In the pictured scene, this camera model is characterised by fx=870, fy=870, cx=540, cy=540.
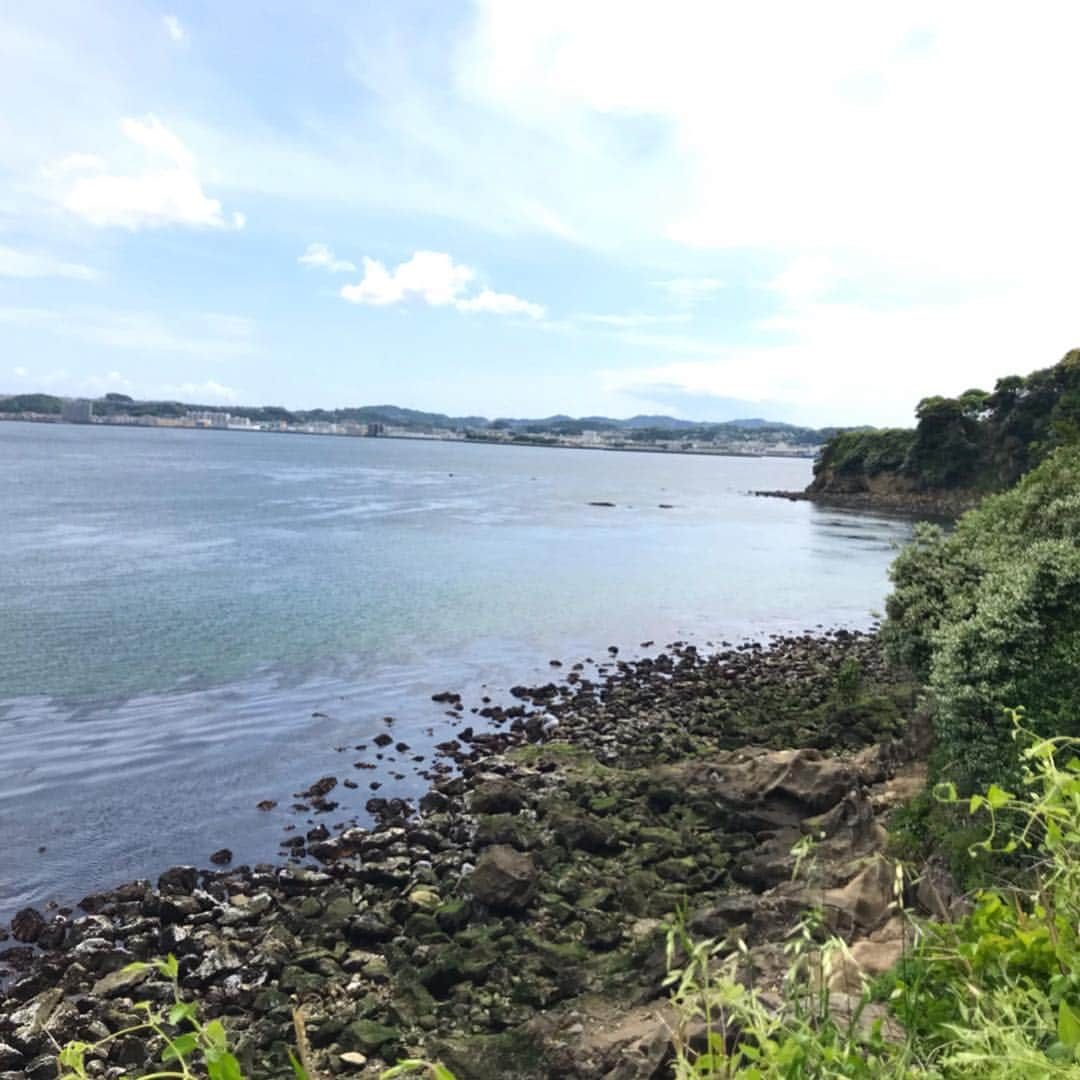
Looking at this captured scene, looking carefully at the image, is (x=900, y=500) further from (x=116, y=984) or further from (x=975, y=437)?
(x=116, y=984)

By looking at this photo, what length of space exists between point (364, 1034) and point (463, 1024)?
100 centimetres

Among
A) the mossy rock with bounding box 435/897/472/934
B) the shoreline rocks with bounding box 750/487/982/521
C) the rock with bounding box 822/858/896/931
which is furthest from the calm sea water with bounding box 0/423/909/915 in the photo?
the shoreline rocks with bounding box 750/487/982/521

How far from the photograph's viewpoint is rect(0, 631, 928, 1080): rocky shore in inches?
343

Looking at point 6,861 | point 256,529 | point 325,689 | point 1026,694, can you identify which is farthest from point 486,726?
point 256,529

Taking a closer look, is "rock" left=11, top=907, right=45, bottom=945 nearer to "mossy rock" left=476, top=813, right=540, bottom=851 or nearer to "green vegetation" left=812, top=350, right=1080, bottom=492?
"mossy rock" left=476, top=813, right=540, bottom=851

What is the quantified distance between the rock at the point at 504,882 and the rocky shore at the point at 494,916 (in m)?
0.02

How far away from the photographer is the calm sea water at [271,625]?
15570 mm

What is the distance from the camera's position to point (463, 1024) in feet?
29.5

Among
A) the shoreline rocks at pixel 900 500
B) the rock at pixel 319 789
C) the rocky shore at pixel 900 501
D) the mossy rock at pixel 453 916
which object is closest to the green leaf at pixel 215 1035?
the mossy rock at pixel 453 916

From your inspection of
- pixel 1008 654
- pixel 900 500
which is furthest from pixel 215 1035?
pixel 900 500

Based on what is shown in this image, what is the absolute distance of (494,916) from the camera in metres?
11.2

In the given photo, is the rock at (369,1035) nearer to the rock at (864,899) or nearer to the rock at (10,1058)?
the rock at (10,1058)

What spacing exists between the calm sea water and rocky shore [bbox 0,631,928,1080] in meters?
1.71

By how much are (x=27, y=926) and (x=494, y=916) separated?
6.08 m
